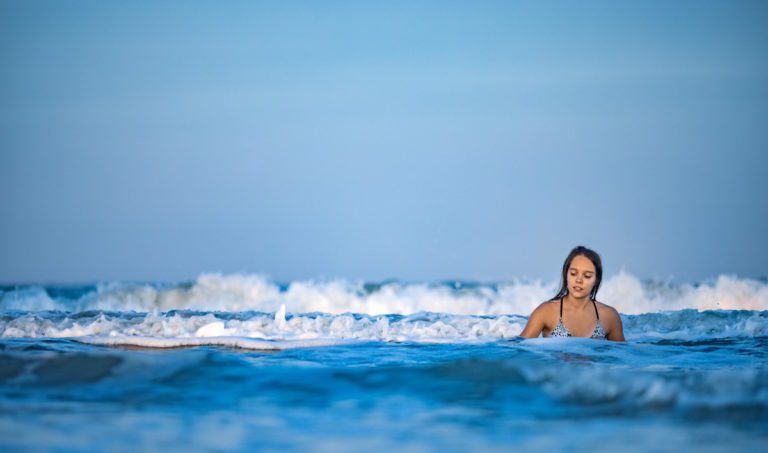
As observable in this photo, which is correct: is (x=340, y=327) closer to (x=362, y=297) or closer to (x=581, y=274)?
(x=581, y=274)

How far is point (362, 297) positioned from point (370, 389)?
15500 millimetres

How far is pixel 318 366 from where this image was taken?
6277 millimetres

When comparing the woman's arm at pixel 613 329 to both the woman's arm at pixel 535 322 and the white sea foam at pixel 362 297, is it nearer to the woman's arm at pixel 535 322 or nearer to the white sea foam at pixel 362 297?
the woman's arm at pixel 535 322

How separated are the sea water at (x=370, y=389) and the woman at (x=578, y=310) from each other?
33cm

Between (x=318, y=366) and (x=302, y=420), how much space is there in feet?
5.78

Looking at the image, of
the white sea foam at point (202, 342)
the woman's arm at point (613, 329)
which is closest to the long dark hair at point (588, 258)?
the woman's arm at point (613, 329)

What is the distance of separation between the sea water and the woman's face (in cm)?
54

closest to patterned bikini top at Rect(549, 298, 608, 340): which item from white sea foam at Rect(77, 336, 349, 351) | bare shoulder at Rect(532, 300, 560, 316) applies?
bare shoulder at Rect(532, 300, 560, 316)

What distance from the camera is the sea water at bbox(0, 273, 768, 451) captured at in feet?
13.4

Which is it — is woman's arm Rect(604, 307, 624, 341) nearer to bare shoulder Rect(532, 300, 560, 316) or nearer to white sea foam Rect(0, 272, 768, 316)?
bare shoulder Rect(532, 300, 560, 316)

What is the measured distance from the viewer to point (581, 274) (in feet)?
25.8

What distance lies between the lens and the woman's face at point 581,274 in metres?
7.86

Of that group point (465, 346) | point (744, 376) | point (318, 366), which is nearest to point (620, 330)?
point (465, 346)

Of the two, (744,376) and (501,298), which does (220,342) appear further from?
(501,298)
